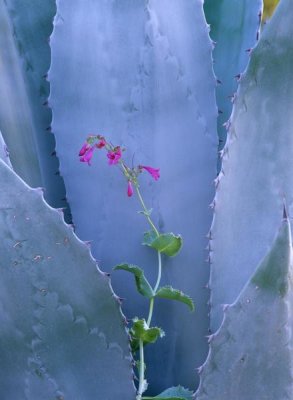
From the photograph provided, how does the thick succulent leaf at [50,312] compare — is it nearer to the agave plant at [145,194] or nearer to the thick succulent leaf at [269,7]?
the agave plant at [145,194]

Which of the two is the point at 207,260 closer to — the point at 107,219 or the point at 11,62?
the point at 107,219

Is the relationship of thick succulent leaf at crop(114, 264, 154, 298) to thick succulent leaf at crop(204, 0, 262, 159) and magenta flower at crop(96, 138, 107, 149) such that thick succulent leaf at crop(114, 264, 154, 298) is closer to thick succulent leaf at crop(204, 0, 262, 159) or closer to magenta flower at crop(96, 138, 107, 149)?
magenta flower at crop(96, 138, 107, 149)

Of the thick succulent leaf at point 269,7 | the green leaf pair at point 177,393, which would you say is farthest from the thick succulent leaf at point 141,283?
the thick succulent leaf at point 269,7

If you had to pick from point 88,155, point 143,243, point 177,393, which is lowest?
point 177,393

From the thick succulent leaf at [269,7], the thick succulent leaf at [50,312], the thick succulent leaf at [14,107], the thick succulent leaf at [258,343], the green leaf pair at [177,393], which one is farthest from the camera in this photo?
the thick succulent leaf at [269,7]

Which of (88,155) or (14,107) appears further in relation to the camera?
(14,107)

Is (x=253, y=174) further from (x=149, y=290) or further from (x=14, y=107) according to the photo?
(x=14, y=107)

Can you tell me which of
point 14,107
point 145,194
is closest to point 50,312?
point 145,194
